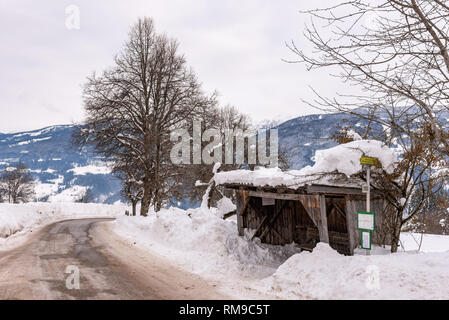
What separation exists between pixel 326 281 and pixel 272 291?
109 cm

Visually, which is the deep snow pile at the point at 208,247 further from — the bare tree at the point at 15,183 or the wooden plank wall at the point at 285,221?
the bare tree at the point at 15,183

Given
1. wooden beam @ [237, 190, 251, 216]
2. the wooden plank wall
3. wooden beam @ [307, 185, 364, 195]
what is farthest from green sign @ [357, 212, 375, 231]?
wooden beam @ [237, 190, 251, 216]

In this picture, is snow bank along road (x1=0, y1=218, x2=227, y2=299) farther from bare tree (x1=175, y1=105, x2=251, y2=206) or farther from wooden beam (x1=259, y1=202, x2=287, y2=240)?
bare tree (x1=175, y1=105, x2=251, y2=206)

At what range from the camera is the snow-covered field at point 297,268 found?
16.8 ft

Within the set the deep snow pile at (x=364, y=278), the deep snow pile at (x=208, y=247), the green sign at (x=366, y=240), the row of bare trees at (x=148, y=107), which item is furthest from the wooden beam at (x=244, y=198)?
the row of bare trees at (x=148, y=107)

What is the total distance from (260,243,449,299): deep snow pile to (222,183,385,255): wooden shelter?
1.78 metres

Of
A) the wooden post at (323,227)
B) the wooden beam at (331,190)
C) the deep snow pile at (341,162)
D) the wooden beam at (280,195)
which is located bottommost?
the wooden post at (323,227)

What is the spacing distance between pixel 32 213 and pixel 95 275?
704 inches

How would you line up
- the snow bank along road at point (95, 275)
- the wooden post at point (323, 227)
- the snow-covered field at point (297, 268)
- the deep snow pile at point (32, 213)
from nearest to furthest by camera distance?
1. the snow-covered field at point (297, 268)
2. the snow bank along road at point (95, 275)
3. the wooden post at point (323, 227)
4. the deep snow pile at point (32, 213)

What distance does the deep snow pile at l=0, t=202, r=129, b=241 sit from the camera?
51.0ft

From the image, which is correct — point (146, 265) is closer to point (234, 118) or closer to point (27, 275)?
point (27, 275)

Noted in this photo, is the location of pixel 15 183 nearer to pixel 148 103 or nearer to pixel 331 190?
pixel 148 103

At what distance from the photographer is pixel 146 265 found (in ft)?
27.3
